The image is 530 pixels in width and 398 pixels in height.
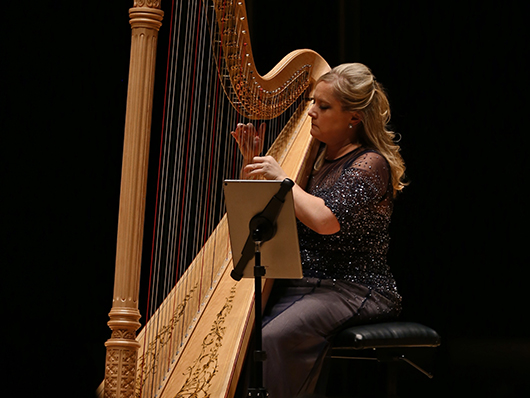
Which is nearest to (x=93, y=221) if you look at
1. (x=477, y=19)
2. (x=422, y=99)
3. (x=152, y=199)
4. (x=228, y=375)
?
(x=152, y=199)

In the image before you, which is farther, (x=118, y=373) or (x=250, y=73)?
(x=250, y=73)

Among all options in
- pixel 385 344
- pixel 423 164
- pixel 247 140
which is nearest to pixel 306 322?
pixel 385 344

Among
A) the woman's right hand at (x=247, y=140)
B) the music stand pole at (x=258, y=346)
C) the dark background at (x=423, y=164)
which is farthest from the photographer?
the dark background at (x=423, y=164)

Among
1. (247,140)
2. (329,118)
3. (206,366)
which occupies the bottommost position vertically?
(206,366)

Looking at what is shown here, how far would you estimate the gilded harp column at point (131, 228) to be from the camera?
1.44 meters

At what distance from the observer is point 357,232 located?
218cm

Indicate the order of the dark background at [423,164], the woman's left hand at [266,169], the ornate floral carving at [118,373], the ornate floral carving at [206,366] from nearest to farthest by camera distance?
the ornate floral carving at [118,373], the ornate floral carving at [206,366], the woman's left hand at [266,169], the dark background at [423,164]

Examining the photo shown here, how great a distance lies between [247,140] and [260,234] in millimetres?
499

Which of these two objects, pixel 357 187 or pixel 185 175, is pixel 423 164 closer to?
pixel 357 187

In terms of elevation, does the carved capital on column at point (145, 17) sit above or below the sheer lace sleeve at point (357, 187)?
above

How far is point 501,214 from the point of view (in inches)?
127

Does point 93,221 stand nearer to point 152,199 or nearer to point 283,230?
point 152,199

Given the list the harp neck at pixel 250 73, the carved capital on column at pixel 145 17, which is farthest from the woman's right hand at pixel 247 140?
the carved capital on column at pixel 145 17

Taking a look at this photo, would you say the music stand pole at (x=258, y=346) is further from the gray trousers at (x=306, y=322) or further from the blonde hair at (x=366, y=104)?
the blonde hair at (x=366, y=104)
